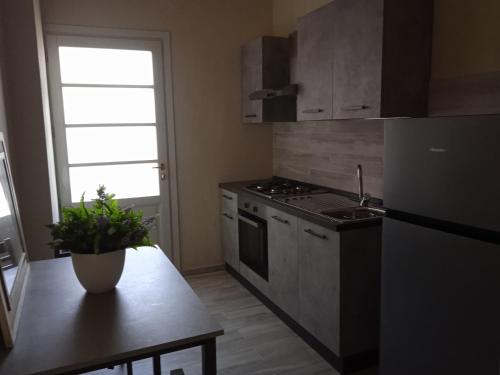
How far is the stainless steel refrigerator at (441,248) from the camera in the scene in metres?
1.55

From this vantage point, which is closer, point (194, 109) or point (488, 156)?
point (488, 156)

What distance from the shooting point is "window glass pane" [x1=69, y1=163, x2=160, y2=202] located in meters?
3.60

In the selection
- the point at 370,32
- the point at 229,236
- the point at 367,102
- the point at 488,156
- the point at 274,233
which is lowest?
the point at 229,236

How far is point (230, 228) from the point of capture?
392 cm

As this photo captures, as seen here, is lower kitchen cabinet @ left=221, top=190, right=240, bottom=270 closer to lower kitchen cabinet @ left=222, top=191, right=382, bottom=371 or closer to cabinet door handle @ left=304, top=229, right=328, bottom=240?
lower kitchen cabinet @ left=222, top=191, right=382, bottom=371

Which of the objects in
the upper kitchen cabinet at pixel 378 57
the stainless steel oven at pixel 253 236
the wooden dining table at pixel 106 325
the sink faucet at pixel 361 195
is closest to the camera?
the wooden dining table at pixel 106 325

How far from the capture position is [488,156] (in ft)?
4.99

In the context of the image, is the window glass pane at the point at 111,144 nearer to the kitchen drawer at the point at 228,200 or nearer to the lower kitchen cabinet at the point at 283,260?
the kitchen drawer at the point at 228,200

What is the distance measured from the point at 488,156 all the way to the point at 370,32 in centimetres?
112

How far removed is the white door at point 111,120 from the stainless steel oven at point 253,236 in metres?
0.83

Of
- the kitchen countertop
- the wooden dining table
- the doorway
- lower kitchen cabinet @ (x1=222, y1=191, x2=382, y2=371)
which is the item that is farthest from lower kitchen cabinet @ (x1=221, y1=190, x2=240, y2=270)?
the wooden dining table

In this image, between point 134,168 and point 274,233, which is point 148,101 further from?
point 274,233

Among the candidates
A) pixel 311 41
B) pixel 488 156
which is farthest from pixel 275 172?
pixel 488 156

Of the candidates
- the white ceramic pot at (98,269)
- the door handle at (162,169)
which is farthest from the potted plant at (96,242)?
the door handle at (162,169)
